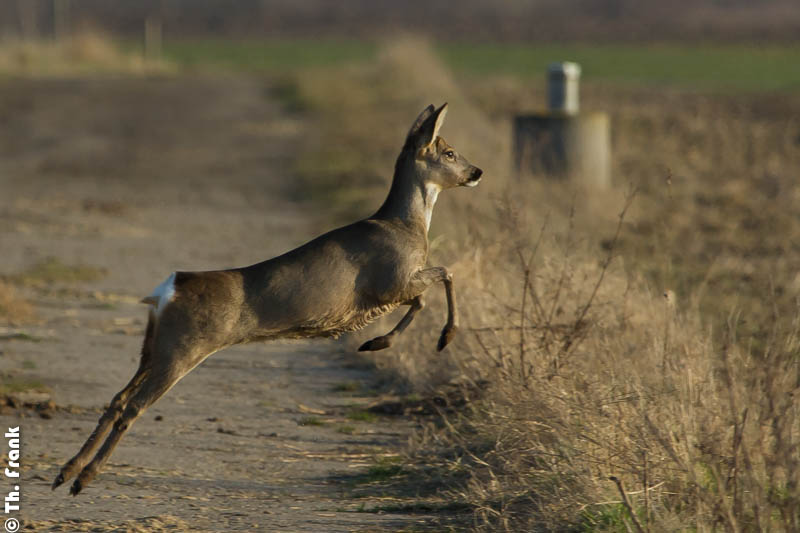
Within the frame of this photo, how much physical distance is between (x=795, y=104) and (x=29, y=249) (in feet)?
79.6

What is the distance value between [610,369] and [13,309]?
235 inches

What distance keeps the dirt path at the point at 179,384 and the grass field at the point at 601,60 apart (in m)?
27.9

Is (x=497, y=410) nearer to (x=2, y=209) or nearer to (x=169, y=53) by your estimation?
(x=2, y=209)

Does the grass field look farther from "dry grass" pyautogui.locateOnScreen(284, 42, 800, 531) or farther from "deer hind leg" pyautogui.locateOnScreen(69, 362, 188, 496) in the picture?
"deer hind leg" pyautogui.locateOnScreen(69, 362, 188, 496)

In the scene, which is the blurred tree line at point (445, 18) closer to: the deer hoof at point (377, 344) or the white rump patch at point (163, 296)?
the deer hoof at point (377, 344)

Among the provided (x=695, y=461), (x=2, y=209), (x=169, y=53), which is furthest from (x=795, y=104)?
(x=169, y=53)

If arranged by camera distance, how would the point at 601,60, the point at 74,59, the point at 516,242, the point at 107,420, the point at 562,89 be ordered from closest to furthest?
the point at 107,420, the point at 516,242, the point at 562,89, the point at 74,59, the point at 601,60

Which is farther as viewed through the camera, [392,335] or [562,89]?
[562,89]

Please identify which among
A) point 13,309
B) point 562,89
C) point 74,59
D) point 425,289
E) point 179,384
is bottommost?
point 179,384

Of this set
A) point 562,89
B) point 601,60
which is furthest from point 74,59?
point 562,89

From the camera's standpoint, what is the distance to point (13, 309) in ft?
37.5

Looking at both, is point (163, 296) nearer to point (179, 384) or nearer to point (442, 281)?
point (442, 281)

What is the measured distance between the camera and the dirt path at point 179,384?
7129 millimetres

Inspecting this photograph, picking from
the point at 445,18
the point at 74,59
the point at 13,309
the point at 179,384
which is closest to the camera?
the point at 179,384
